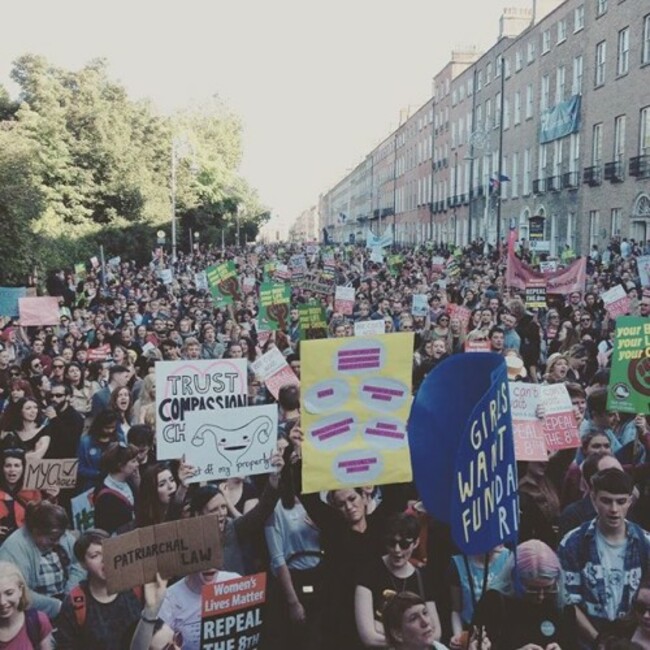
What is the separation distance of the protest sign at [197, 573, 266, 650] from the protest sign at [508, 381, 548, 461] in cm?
203

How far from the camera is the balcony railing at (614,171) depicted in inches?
1291

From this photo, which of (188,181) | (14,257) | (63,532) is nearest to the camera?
(63,532)

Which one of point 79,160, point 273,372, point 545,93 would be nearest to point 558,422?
point 273,372

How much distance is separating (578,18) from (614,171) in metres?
9.35

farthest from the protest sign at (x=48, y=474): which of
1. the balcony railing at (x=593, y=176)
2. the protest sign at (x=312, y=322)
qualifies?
the balcony railing at (x=593, y=176)

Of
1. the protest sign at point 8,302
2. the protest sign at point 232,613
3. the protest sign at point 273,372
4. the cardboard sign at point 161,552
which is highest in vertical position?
the protest sign at point 8,302

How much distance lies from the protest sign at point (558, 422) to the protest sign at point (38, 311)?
8.69 meters

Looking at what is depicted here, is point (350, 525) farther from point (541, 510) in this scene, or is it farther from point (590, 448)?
point (590, 448)

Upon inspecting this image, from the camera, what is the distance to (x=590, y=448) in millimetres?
5570

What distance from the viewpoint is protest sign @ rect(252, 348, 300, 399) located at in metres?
7.88

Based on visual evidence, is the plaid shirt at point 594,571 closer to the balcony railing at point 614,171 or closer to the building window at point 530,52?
the balcony railing at point 614,171

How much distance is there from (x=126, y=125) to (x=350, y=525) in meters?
39.8

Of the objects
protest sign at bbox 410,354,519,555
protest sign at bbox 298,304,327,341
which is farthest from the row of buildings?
protest sign at bbox 410,354,519,555

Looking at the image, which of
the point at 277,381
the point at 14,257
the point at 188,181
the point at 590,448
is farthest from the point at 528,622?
the point at 188,181
